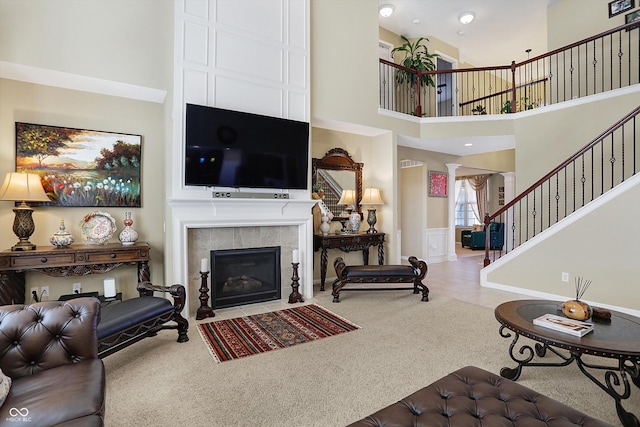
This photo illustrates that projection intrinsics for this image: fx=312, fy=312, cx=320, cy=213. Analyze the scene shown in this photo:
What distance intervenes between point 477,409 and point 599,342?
3.81 ft

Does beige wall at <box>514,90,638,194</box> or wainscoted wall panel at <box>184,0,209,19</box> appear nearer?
wainscoted wall panel at <box>184,0,209,19</box>

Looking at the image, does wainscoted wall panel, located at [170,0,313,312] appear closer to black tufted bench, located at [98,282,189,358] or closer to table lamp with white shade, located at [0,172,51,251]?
black tufted bench, located at [98,282,189,358]

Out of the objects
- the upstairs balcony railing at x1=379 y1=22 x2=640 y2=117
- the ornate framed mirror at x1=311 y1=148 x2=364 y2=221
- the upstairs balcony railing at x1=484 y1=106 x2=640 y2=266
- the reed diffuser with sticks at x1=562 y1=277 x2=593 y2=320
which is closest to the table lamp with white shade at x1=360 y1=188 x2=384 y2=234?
the ornate framed mirror at x1=311 y1=148 x2=364 y2=221

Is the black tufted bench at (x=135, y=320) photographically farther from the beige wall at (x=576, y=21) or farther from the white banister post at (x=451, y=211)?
the beige wall at (x=576, y=21)

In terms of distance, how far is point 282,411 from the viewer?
1.97 m

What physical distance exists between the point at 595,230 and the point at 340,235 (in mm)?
3384

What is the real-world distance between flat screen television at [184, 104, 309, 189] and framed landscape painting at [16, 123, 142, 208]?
3.88 feet

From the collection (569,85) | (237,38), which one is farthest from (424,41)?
(237,38)

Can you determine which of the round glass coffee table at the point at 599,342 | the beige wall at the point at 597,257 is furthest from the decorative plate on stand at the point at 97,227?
the beige wall at the point at 597,257

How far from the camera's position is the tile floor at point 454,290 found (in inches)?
158

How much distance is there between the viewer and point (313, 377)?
2.37 m

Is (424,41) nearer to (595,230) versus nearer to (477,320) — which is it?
(595,230)

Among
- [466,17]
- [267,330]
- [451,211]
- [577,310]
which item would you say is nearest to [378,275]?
[267,330]

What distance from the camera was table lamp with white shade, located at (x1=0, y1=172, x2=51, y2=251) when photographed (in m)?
3.24
